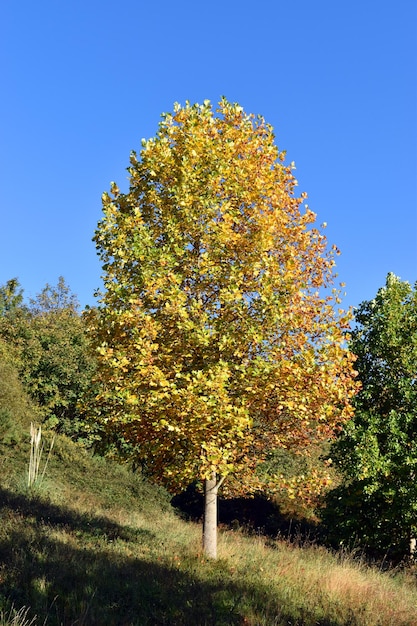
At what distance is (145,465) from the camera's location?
478 inches

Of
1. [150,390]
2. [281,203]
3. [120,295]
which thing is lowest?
[150,390]

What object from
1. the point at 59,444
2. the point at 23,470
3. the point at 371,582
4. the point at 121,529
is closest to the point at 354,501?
the point at 371,582

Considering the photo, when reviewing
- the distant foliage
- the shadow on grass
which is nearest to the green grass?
the shadow on grass

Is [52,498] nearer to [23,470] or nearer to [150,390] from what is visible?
[23,470]

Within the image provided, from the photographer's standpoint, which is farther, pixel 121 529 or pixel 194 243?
pixel 121 529

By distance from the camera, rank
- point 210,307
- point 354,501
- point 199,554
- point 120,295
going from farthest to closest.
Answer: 1. point 354,501
2. point 199,554
3. point 210,307
4. point 120,295

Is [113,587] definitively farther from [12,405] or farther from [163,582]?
[12,405]

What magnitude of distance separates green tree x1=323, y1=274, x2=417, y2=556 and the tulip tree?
18.3 ft

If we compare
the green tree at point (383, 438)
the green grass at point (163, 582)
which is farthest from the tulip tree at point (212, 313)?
the green tree at point (383, 438)

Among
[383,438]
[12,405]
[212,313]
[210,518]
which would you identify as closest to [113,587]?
[210,518]

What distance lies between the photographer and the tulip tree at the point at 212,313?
30.1 feet

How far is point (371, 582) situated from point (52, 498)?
11.8 metres

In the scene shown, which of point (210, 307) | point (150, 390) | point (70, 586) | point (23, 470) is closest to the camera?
point (70, 586)

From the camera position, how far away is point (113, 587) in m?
8.35
